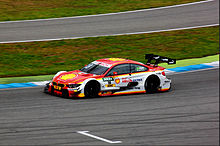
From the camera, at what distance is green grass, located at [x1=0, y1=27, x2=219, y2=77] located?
22.1 meters

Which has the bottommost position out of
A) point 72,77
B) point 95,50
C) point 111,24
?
point 72,77

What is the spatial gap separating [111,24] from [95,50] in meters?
4.93

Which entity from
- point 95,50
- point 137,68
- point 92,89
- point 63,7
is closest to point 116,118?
point 92,89

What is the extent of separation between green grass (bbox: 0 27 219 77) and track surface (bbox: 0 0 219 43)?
121 centimetres

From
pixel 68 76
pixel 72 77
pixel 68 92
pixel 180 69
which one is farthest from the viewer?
pixel 180 69

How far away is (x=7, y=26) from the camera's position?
28156 mm

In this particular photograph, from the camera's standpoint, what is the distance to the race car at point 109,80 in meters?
16.5

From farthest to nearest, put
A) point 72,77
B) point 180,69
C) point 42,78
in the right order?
point 180,69 → point 42,78 → point 72,77

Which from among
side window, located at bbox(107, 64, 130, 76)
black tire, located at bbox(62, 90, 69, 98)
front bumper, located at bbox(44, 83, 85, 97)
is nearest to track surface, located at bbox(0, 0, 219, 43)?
front bumper, located at bbox(44, 83, 85, 97)

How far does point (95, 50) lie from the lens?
80.7 ft

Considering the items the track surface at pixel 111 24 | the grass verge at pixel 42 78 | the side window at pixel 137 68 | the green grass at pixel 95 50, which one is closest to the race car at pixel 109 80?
the side window at pixel 137 68

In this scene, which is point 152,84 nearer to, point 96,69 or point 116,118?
point 96,69

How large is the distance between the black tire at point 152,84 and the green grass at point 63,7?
1404cm

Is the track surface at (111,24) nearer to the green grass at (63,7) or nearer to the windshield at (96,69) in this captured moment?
the green grass at (63,7)
